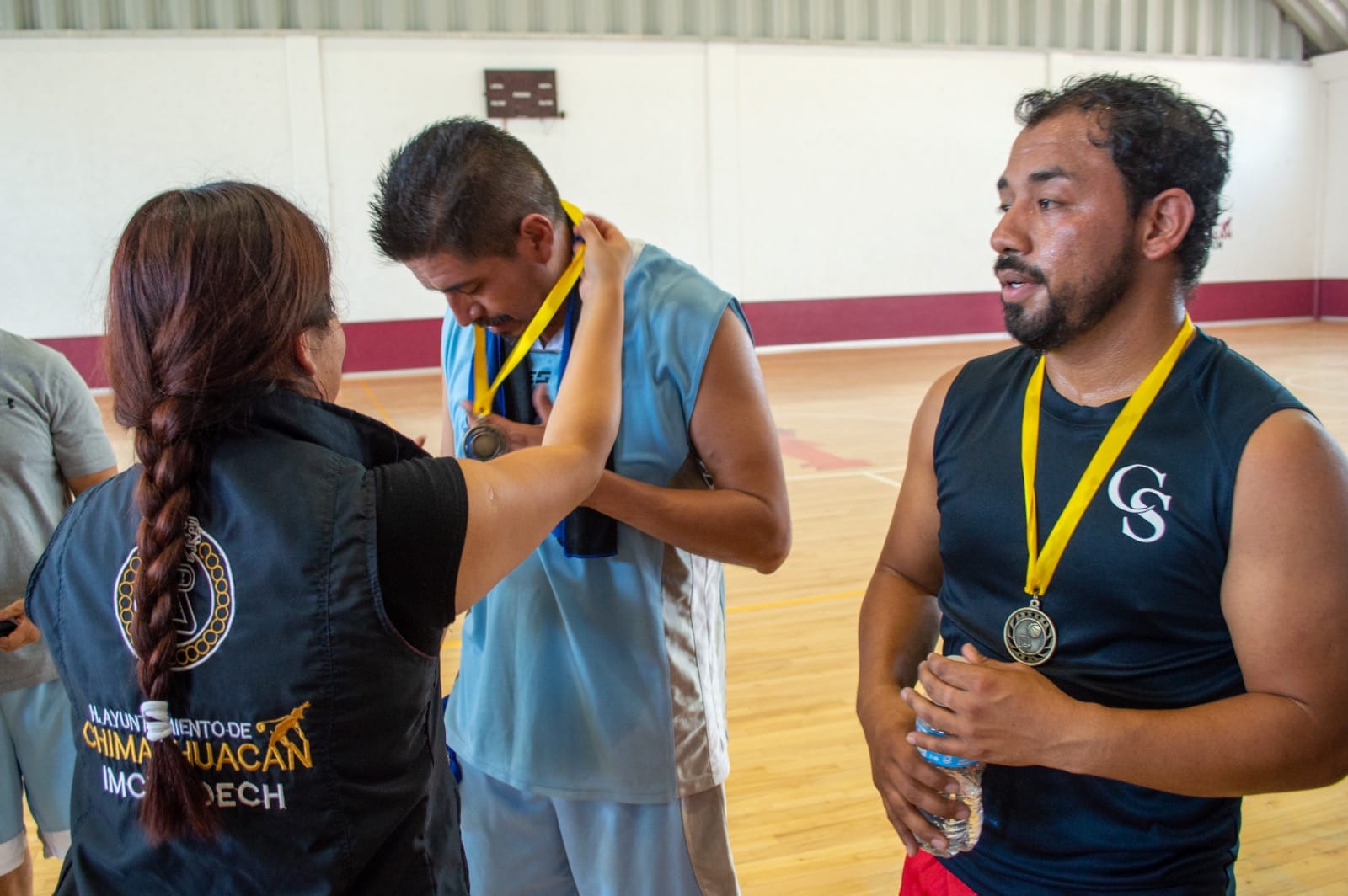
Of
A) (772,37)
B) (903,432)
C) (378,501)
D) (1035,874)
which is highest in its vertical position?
(772,37)

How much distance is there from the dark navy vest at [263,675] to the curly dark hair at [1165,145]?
106 centimetres

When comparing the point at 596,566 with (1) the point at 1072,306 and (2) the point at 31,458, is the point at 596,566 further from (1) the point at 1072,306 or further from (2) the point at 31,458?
(2) the point at 31,458

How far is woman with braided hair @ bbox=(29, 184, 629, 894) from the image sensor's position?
109 cm

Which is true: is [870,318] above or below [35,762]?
below

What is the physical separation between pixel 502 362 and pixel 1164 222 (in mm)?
1051

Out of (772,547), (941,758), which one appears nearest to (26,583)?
(772,547)

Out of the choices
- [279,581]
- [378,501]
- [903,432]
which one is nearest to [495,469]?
[378,501]

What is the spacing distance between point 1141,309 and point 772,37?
13.8 metres

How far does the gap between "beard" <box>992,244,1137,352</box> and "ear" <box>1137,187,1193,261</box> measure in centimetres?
3

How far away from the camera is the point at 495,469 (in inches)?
48.4

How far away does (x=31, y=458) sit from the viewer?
232 centimetres

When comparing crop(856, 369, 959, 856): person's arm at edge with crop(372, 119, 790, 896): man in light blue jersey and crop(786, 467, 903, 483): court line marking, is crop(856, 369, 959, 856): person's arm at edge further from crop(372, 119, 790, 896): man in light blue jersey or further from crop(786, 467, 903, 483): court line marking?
crop(786, 467, 903, 483): court line marking

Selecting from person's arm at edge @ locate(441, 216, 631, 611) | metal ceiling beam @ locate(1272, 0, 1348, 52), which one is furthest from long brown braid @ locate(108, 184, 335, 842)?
metal ceiling beam @ locate(1272, 0, 1348, 52)

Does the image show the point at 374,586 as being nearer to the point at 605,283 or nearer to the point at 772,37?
the point at 605,283
